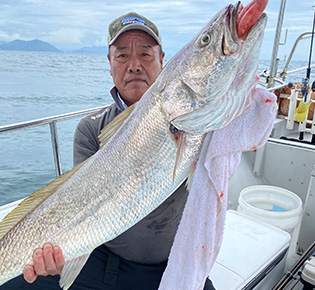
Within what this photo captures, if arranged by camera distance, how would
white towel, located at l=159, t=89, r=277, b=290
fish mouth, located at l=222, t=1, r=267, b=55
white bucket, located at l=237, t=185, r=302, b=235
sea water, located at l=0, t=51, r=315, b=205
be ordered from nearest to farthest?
1. fish mouth, located at l=222, t=1, r=267, b=55
2. white towel, located at l=159, t=89, r=277, b=290
3. white bucket, located at l=237, t=185, r=302, b=235
4. sea water, located at l=0, t=51, r=315, b=205

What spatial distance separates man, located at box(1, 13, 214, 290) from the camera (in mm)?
1910

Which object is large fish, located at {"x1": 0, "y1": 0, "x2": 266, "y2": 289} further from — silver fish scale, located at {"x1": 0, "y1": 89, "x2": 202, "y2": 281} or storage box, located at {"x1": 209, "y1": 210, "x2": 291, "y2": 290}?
storage box, located at {"x1": 209, "y1": 210, "x2": 291, "y2": 290}

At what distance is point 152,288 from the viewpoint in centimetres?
193

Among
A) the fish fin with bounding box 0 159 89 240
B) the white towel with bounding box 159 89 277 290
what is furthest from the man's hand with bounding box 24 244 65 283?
the white towel with bounding box 159 89 277 290

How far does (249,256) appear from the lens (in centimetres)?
229

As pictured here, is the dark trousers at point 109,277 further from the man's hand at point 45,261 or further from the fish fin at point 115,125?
the fish fin at point 115,125

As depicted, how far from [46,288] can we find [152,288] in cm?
71

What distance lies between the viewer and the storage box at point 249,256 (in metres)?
2.09

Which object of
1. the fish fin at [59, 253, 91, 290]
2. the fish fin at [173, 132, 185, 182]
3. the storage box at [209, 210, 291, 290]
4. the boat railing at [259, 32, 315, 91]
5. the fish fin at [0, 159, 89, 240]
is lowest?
the storage box at [209, 210, 291, 290]

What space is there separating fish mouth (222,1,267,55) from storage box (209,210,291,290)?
161 centimetres

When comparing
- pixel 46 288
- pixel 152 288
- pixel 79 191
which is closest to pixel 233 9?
pixel 79 191

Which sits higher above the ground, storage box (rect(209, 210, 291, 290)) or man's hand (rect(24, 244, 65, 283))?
man's hand (rect(24, 244, 65, 283))

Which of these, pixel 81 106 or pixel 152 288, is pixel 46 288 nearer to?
pixel 152 288

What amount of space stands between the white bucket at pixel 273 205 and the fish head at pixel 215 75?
203cm
